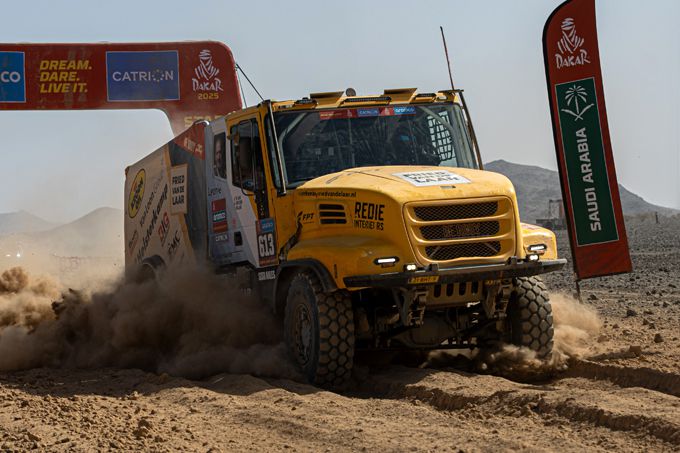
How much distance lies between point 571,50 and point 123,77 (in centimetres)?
886

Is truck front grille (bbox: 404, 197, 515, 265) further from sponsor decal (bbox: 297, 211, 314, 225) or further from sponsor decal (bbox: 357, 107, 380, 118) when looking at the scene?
sponsor decal (bbox: 357, 107, 380, 118)

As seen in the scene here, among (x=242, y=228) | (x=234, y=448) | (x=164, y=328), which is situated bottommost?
(x=234, y=448)

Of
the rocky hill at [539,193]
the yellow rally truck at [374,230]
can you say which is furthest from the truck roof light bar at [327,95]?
the rocky hill at [539,193]

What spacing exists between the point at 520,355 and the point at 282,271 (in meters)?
2.42

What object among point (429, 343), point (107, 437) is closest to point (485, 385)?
point (429, 343)

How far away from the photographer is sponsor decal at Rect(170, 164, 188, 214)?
12.9 metres

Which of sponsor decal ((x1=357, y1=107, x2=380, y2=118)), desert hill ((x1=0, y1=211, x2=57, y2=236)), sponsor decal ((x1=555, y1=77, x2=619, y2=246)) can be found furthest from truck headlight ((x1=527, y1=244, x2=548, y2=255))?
desert hill ((x1=0, y1=211, x2=57, y2=236))

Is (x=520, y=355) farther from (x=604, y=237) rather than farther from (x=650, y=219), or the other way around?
(x=650, y=219)

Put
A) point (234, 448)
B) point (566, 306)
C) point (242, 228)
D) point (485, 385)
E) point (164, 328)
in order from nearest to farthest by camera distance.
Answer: point (234, 448) → point (485, 385) → point (242, 228) → point (164, 328) → point (566, 306)

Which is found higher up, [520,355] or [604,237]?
[604,237]

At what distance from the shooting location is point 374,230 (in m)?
9.31

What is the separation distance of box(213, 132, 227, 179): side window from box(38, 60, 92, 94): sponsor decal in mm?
7165

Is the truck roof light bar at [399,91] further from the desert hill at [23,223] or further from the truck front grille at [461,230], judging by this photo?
the desert hill at [23,223]

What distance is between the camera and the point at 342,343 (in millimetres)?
9344
